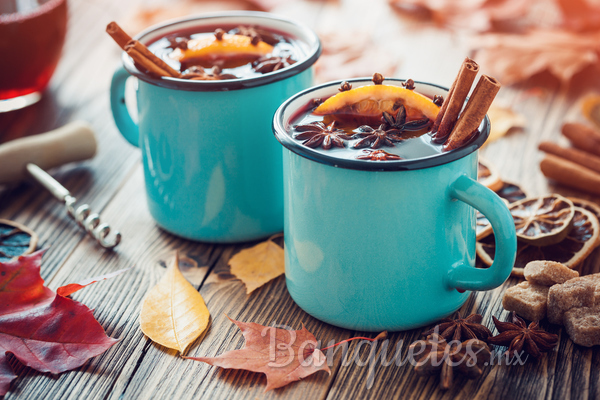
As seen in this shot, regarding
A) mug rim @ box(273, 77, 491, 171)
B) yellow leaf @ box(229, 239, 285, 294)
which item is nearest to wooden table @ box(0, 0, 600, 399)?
yellow leaf @ box(229, 239, 285, 294)

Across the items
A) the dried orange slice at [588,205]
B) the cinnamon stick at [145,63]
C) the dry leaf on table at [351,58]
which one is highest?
the cinnamon stick at [145,63]

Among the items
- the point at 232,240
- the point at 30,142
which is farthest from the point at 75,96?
the point at 232,240

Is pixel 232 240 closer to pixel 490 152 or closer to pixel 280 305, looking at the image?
pixel 280 305

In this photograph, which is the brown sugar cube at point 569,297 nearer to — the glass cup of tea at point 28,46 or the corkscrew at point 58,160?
the corkscrew at point 58,160

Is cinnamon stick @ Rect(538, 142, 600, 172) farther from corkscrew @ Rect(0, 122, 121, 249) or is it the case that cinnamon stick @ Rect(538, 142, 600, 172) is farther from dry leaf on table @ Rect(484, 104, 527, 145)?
corkscrew @ Rect(0, 122, 121, 249)

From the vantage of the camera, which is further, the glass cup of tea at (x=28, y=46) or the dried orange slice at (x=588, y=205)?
the glass cup of tea at (x=28, y=46)

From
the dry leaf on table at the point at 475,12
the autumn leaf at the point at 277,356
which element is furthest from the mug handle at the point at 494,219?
the dry leaf on table at the point at 475,12
